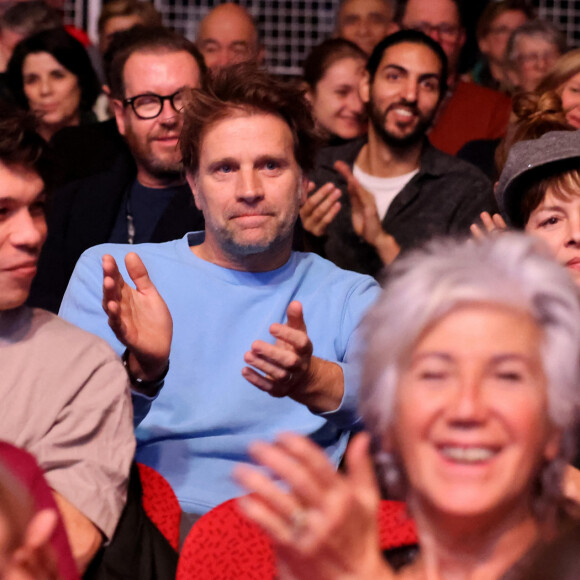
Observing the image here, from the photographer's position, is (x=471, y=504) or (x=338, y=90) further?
(x=338, y=90)

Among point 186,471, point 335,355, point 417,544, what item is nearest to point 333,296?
point 335,355

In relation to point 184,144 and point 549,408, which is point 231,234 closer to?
point 184,144

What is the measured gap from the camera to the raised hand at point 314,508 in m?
1.08

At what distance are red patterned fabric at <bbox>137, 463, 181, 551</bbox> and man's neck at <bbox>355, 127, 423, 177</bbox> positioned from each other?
2039mm

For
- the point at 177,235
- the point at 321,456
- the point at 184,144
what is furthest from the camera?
the point at 177,235

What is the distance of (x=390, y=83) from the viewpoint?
3732 millimetres

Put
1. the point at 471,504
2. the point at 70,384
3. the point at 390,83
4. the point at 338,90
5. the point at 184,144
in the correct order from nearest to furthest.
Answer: the point at 471,504 < the point at 70,384 < the point at 184,144 < the point at 390,83 < the point at 338,90

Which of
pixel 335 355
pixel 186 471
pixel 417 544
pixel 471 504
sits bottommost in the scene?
pixel 186 471

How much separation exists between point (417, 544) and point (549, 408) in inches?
12.4

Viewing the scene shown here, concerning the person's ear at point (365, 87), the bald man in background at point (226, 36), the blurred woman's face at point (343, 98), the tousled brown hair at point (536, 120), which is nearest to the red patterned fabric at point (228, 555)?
the tousled brown hair at point (536, 120)

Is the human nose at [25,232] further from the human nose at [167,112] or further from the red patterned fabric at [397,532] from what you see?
the human nose at [167,112]

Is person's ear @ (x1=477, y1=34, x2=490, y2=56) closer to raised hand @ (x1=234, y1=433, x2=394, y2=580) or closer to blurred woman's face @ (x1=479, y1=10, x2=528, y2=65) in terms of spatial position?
blurred woman's face @ (x1=479, y1=10, x2=528, y2=65)

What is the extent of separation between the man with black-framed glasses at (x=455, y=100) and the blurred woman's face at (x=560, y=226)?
212 centimetres

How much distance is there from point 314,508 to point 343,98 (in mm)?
3300
